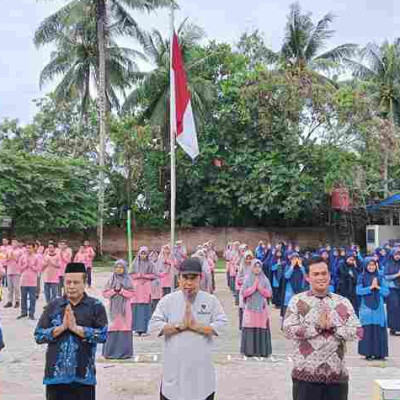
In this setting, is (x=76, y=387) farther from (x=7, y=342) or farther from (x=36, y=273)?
(x=36, y=273)

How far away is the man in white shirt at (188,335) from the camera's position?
14.4 feet

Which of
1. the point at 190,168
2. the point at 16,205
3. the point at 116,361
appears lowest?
the point at 116,361

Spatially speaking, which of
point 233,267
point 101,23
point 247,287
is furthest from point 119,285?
point 101,23

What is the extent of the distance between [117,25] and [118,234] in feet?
35.2

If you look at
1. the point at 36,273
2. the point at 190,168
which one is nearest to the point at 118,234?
the point at 190,168

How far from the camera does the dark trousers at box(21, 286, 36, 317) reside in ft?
44.8

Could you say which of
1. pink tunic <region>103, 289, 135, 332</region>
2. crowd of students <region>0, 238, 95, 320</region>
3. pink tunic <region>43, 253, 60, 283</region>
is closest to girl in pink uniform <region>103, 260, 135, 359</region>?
pink tunic <region>103, 289, 135, 332</region>

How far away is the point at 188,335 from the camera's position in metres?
4.45

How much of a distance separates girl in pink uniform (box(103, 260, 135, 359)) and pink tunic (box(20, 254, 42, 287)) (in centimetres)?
410

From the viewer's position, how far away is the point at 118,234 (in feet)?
111

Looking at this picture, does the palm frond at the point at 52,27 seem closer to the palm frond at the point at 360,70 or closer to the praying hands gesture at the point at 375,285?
the palm frond at the point at 360,70

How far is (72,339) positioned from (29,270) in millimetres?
9741

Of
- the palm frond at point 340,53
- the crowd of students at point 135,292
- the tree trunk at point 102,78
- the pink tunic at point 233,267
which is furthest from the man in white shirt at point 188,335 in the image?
the palm frond at point 340,53

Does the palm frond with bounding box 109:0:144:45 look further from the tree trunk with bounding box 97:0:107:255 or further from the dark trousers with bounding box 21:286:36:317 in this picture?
the dark trousers with bounding box 21:286:36:317
